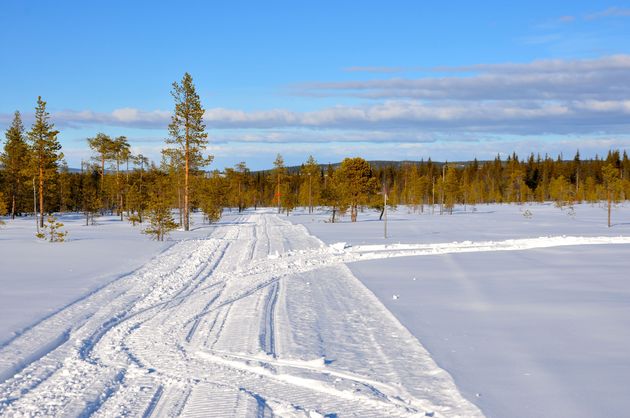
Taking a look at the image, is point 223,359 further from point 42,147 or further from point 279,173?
point 279,173

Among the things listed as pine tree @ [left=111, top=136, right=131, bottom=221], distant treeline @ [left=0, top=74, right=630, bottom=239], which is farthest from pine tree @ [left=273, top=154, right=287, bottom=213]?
pine tree @ [left=111, top=136, right=131, bottom=221]

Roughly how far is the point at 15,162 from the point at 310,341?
57.7 meters

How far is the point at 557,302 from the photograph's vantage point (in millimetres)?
11125

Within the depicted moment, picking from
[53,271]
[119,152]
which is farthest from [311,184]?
[53,271]

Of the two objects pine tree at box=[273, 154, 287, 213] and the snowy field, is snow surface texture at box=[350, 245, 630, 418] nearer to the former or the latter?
the snowy field

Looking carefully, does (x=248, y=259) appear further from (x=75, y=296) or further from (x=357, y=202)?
(x=357, y=202)

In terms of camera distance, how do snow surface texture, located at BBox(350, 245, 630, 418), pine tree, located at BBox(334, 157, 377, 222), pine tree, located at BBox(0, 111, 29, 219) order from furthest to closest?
pine tree, located at BBox(0, 111, 29, 219), pine tree, located at BBox(334, 157, 377, 222), snow surface texture, located at BBox(350, 245, 630, 418)

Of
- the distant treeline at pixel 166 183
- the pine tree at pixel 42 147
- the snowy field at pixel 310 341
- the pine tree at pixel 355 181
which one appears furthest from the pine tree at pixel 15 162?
the snowy field at pixel 310 341

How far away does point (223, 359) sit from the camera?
682 cm

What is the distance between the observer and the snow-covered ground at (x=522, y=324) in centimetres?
565

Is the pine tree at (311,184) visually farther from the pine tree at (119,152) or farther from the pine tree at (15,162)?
the pine tree at (15,162)

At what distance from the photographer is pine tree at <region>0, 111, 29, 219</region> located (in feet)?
182

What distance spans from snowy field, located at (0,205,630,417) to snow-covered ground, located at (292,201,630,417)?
0.04m

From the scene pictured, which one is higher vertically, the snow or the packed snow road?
the snow
